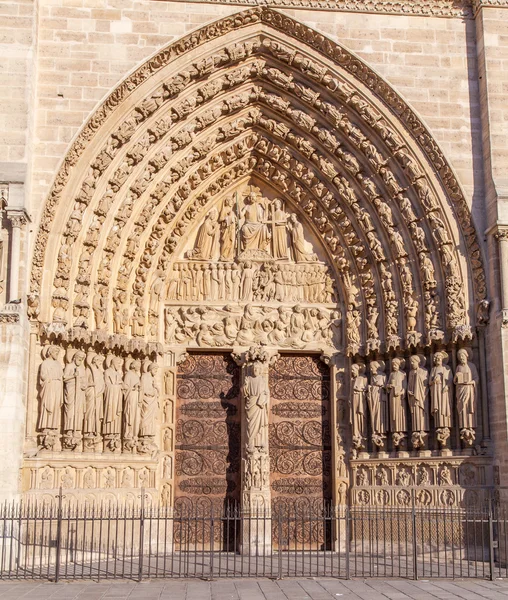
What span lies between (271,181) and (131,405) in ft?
14.5

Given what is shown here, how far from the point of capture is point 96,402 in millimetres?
12141

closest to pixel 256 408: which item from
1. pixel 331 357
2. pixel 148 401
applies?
pixel 331 357

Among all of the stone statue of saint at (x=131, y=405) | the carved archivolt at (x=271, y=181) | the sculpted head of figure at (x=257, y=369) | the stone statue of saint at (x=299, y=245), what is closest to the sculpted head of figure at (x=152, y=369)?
the stone statue of saint at (x=131, y=405)

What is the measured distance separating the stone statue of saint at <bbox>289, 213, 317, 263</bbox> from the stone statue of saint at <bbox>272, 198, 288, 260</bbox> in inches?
4.6

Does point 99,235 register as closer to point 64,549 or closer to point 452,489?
point 64,549

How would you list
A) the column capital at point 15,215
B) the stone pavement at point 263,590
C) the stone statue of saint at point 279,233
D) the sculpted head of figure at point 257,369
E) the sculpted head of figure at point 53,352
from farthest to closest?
the stone statue of saint at point 279,233, the sculpted head of figure at point 257,369, the sculpted head of figure at point 53,352, the column capital at point 15,215, the stone pavement at point 263,590

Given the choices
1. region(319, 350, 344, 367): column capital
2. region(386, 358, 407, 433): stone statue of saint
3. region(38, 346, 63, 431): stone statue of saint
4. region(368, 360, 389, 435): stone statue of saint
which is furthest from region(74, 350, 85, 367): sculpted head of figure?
region(386, 358, 407, 433): stone statue of saint

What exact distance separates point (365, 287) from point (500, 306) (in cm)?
240

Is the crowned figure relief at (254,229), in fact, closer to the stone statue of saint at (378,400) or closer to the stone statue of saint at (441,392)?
the stone statue of saint at (378,400)

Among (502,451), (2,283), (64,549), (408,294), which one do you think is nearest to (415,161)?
(408,294)

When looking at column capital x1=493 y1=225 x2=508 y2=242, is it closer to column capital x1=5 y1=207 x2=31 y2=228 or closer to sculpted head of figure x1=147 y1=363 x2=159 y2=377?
sculpted head of figure x1=147 y1=363 x2=159 y2=377

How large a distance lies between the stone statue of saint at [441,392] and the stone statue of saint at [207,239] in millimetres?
4042

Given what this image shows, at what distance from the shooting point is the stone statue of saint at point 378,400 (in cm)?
1284

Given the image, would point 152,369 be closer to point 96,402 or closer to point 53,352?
point 96,402
